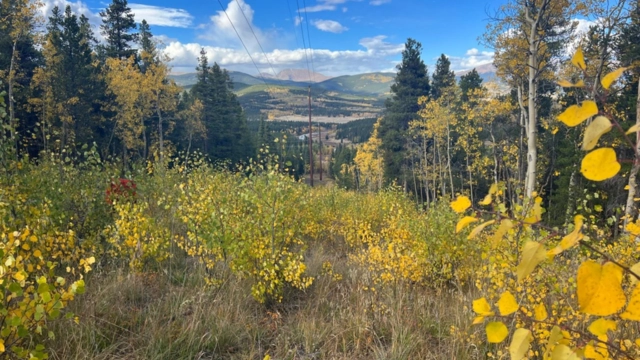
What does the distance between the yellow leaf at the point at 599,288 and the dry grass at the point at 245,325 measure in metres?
2.31

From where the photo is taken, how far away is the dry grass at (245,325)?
2.56 metres

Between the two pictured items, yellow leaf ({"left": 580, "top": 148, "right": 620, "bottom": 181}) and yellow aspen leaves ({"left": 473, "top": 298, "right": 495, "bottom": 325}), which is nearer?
yellow leaf ({"left": 580, "top": 148, "right": 620, "bottom": 181})

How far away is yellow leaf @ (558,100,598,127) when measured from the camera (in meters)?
0.58

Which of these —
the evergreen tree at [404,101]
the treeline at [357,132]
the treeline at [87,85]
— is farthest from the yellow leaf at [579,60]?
the treeline at [357,132]

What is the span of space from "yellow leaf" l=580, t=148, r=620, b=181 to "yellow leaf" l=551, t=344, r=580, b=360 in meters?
0.40

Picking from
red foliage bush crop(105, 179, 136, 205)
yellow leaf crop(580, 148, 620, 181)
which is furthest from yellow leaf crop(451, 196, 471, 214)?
red foliage bush crop(105, 179, 136, 205)

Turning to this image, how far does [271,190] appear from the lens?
369 centimetres

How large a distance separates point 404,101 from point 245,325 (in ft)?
85.0

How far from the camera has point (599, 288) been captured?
563 mm

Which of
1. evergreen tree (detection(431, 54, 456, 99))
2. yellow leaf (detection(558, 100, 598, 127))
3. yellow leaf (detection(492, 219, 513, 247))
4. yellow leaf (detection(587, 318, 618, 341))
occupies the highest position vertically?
evergreen tree (detection(431, 54, 456, 99))

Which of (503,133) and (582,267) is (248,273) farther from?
(503,133)

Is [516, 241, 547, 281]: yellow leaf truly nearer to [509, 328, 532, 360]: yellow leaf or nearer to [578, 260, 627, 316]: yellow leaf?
[578, 260, 627, 316]: yellow leaf

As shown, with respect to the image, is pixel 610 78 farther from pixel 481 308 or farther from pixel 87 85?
pixel 87 85

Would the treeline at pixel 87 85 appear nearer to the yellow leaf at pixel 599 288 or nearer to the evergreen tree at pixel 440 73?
the yellow leaf at pixel 599 288
